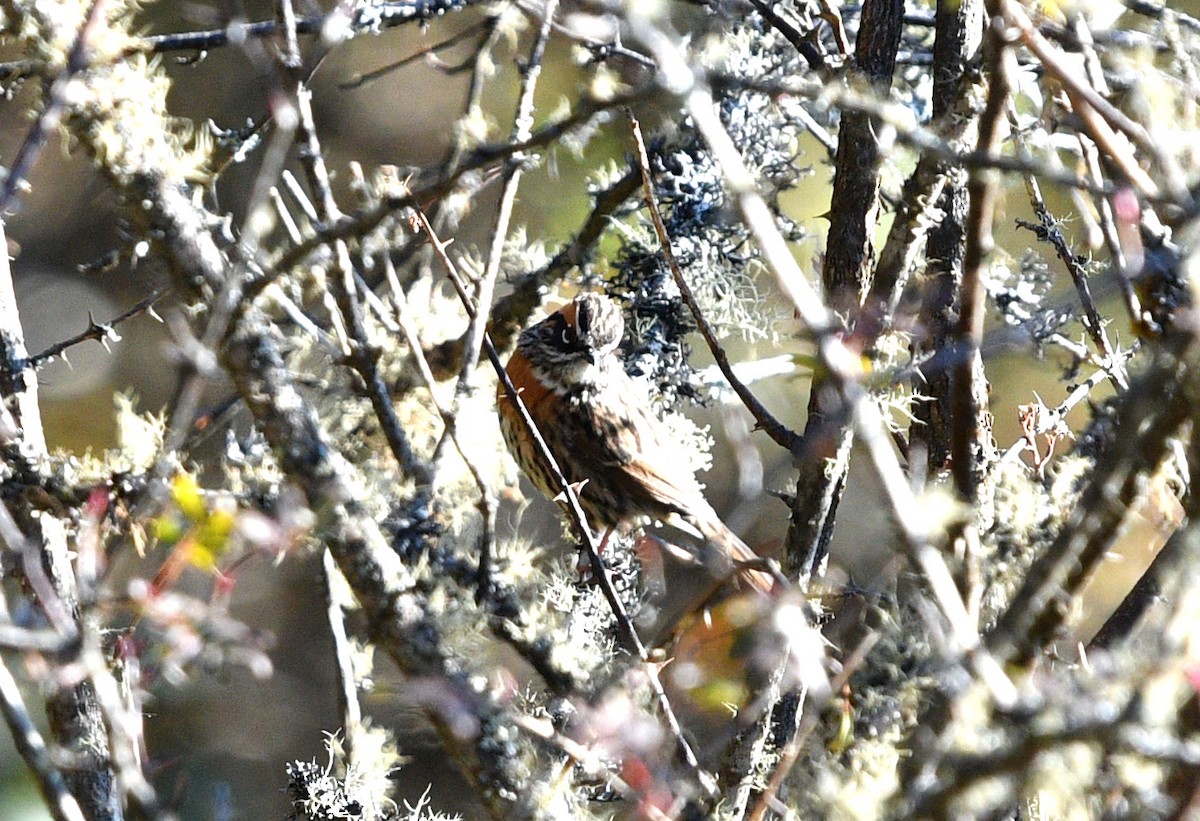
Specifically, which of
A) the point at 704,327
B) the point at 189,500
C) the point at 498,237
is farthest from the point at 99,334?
the point at 704,327

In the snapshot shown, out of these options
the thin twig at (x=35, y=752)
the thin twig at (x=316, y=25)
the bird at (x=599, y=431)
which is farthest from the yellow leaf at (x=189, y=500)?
the bird at (x=599, y=431)

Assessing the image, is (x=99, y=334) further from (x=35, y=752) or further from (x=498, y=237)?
(x=35, y=752)

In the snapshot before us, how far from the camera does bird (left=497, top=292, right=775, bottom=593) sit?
12.3 ft

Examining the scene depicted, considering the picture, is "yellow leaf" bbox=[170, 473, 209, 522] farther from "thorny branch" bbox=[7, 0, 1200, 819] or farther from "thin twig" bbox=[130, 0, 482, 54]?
"thin twig" bbox=[130, 0, 482, 54]

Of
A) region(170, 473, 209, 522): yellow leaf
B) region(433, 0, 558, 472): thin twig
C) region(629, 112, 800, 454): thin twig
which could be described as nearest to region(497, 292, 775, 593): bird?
region(433, 0, 558, 472): thin twig

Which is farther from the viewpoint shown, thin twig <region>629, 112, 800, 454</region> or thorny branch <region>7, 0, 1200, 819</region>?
thin twig <region>629, 112, 800, 454</region>

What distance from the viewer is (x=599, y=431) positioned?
4477 mm

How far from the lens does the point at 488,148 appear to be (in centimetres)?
170

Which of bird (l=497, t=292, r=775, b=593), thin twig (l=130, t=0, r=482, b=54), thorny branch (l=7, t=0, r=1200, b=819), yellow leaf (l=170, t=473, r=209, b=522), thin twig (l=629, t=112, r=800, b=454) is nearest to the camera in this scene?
thorny branch (l=7, t=0, r=1200, b=819)

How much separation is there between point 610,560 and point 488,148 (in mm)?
1837

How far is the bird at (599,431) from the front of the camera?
3.74 meters

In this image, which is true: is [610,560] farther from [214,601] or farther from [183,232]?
[214,601]

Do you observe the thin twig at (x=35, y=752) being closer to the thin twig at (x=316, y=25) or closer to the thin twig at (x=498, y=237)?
the thin twig at (x=498, y=237)

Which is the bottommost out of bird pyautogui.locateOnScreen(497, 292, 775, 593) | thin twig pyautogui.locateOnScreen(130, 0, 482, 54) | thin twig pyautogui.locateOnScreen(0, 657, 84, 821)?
bird pyautogui.locateOnScreen(497, 292, 775, 593)
